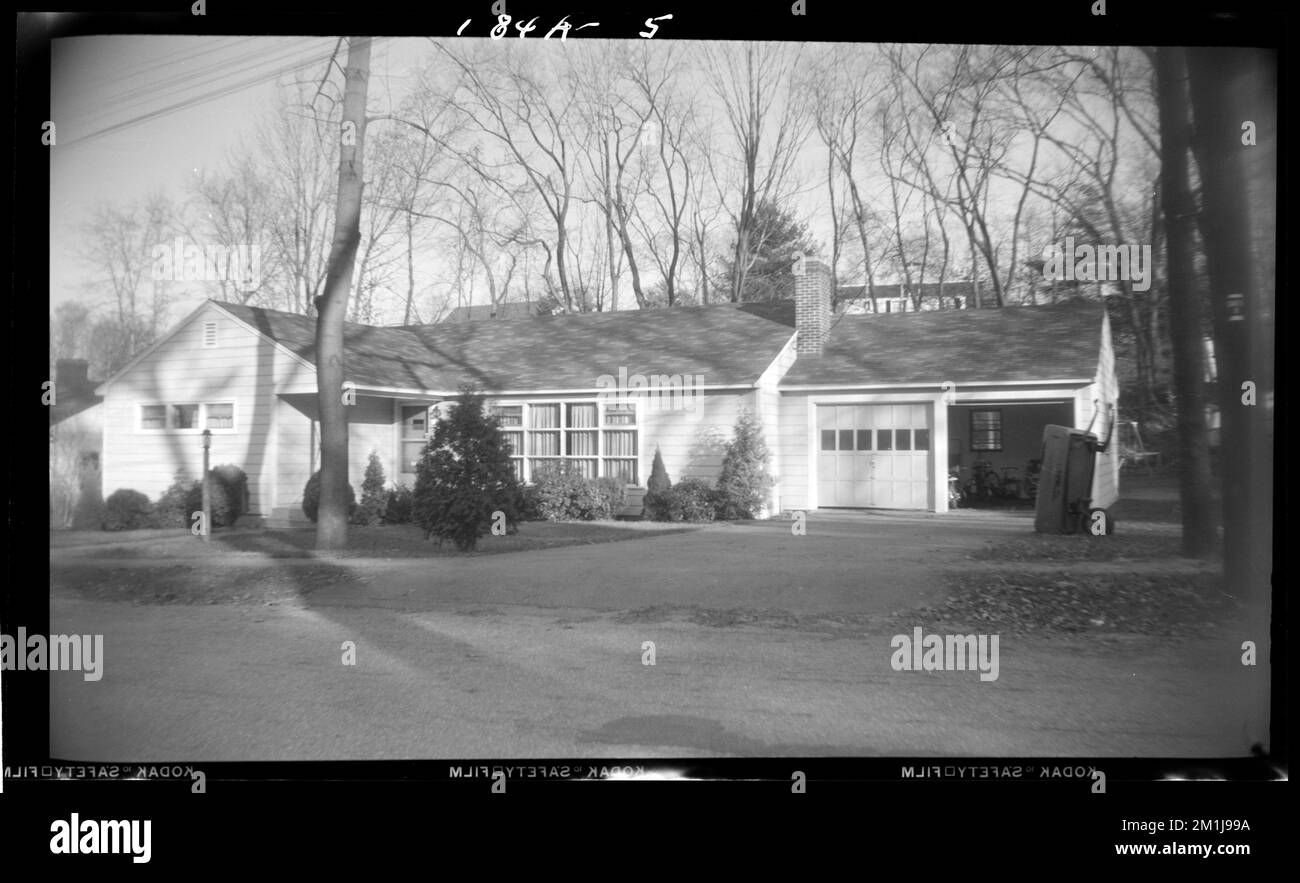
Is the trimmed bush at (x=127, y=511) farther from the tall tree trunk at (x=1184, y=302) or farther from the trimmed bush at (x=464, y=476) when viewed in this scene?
the tall tree trunk at (x=1184, y=302)

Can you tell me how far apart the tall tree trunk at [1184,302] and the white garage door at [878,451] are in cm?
161

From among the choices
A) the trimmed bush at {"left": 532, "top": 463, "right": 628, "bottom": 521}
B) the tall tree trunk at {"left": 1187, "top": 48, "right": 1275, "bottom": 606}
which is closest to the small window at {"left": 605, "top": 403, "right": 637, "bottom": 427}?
the trimmed bush at {"left": 532, "top": 463, "right": 628, "bottom": 521}

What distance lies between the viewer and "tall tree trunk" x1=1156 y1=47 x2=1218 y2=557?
387 centimetres

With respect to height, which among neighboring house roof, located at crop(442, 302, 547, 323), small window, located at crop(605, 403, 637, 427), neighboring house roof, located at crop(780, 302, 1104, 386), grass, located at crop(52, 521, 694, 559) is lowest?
grass, located at crop(52, 521, 694, 559)

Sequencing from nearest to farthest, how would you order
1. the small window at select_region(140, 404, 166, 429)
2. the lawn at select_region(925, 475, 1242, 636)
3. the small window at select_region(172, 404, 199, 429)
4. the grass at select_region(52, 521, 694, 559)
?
the lawn at select_region(925, 475, 1242, 636) < the grass at select_region(52, 521, 694, 559) < the small window at select_region(140, 404, 166, 429) < the small window at select_region(172, 404, 199, 429)

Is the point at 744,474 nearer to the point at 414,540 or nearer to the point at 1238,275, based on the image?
the point at 414,540

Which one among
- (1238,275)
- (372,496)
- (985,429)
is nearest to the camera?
(1238,275)

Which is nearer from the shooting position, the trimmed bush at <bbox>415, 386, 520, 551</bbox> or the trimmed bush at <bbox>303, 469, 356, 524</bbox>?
the trimmed bush at <bbox>303, 469, 356, 524</bbox>

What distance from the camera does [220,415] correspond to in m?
5.02

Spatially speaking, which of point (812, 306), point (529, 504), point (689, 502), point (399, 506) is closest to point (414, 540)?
point (399, 506)

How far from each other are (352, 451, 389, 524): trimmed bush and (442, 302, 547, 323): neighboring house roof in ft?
3.44

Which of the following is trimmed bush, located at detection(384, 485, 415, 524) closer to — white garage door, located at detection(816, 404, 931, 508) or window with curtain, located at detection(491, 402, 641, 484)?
window with curtain, located at detection(491, 402, 641, 484)

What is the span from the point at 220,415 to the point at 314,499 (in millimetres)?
912

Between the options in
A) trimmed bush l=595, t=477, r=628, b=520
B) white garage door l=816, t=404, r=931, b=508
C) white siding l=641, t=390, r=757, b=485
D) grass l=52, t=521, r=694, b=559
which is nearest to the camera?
grass l=52, t=521, r=694, b=559
